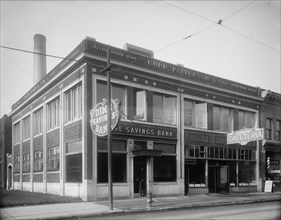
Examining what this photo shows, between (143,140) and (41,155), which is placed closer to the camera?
(143,140)

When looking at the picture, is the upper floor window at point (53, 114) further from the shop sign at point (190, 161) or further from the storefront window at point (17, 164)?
the storefront window at point (17, 164)

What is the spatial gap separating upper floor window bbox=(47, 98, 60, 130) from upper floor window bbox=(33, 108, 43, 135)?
1962mm

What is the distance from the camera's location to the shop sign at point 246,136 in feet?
72.5

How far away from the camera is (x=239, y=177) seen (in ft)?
87.9

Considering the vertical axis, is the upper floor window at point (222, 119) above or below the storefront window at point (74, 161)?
above

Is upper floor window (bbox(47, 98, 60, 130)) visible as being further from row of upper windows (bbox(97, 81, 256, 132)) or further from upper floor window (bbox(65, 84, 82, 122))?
row of upper windows (bbox(97, 81, 256, 132))

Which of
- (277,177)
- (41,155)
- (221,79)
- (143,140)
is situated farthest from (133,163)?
(277,177)

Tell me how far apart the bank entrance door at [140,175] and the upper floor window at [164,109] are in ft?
9.76

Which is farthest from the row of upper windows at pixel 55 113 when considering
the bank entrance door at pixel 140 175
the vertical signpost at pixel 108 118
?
the bank entrance door at pixel 140 175

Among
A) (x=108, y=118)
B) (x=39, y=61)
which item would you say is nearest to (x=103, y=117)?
(x=108, y=118)

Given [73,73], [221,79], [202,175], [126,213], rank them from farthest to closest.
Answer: [221,79] < [202,175] < [73,73] < [126,213]

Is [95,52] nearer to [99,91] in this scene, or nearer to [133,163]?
[99,91]

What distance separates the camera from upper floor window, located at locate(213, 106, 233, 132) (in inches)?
1024

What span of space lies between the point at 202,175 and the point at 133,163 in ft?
21.7
